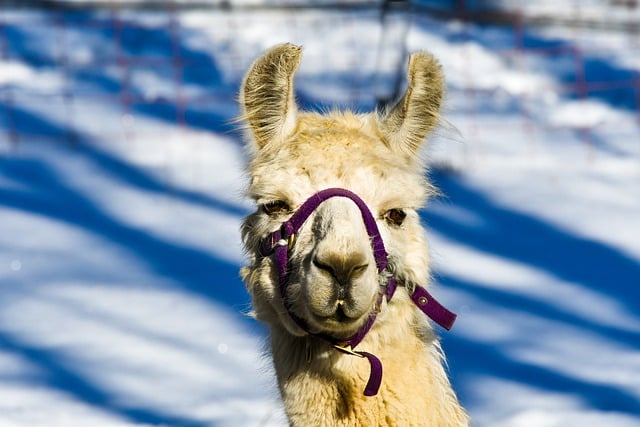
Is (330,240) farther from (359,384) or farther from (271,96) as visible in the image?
(271,96)

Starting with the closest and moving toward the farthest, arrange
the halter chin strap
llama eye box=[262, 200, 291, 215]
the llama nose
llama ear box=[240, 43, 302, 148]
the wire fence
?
the llama nose, the halter chin strap, llama eye box=[262, 200, 291, 215], llama ear box=[240, 43, 302, 148], the wire fence

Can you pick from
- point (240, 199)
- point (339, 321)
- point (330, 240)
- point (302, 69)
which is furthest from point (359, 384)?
point (302, 69)

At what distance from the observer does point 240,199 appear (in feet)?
11.8

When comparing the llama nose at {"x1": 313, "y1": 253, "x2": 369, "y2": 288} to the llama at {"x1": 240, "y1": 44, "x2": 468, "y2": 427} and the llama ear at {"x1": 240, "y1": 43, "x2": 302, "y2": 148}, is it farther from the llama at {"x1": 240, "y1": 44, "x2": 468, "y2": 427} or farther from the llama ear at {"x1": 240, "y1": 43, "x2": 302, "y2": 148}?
the llama ear at {"x1": 240, "y1": 43, "x2": 302, "y2": 148}

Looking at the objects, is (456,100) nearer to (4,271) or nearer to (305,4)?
(305,4)

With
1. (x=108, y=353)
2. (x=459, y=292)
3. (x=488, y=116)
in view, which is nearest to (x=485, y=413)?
(x=459, y=292)

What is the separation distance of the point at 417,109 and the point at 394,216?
41 centimetres

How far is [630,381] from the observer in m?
6.03

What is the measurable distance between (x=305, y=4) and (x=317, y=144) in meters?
9.48

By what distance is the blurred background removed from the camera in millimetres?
6180

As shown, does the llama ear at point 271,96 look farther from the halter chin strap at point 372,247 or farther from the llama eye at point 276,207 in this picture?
the halter chin strap at point 372,247

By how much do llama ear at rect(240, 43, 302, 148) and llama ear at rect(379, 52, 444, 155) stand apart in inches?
12.5

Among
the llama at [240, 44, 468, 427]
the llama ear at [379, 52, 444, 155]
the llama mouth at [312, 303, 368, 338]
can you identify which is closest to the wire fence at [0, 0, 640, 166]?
the llama ear at [379, 52, 444, 155]

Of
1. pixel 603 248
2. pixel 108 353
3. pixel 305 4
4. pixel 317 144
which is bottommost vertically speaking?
pixel 317 144
